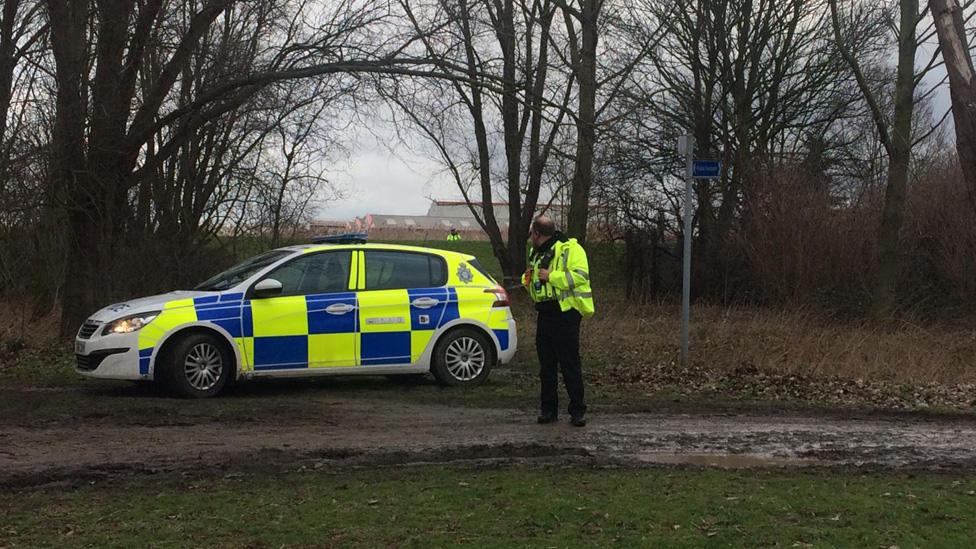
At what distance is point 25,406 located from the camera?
859 centimetres

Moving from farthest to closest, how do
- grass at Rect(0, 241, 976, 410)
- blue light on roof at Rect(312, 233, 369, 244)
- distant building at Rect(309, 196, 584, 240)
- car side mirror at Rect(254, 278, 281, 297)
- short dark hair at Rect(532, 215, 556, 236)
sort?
distant building at Rect(309, 196, 584, 240) < blue light on roof at Rect(312, 233, 369, 244) < grass at Rect(0, 241, 976, 410) < car side mirror at Rect(254, 278, 281, 297) < short dark hair at Rect(532, 215, 556, 236)

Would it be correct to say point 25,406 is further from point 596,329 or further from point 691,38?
point 691,38

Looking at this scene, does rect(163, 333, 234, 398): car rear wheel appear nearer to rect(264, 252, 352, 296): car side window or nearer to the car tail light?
rect(264, 252, 352, 296): car side window

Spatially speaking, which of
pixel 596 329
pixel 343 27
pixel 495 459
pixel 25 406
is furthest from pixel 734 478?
pixel 596 329

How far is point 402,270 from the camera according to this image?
34.9ft

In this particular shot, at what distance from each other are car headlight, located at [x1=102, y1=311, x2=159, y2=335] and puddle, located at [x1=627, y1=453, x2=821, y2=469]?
485cm

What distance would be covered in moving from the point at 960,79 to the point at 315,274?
24.2 feet

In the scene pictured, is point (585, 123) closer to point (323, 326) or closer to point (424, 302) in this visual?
point (424, 302)

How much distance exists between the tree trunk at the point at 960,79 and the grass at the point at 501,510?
5233 millimetres

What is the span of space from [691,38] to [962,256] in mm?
9488

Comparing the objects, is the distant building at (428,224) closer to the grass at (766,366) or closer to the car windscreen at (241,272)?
the grass at (766,366)

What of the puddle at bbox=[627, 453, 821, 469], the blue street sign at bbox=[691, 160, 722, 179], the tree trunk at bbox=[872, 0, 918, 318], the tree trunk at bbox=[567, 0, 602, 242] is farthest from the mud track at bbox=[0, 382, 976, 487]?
the tree trunk at bbox=[872, 0, 918, 318]

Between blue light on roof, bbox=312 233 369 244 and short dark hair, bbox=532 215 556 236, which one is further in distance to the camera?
blue light on roof, bbox=312 233 369 244

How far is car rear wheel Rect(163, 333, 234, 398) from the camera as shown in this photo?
30.6 feet
